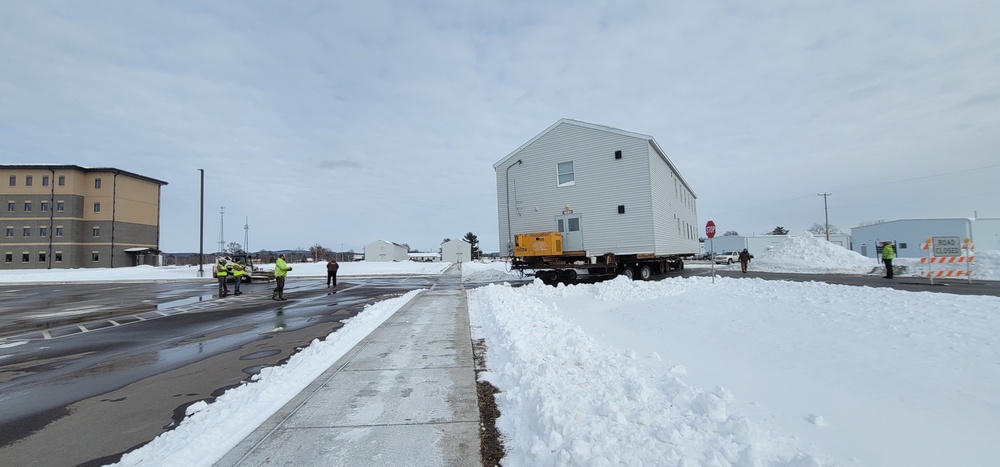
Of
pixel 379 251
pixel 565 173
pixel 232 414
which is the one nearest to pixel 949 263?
pixel 565 173

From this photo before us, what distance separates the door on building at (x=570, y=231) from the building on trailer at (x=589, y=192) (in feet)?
0.07

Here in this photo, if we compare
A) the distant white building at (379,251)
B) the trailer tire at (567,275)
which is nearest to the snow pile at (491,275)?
the trailer tire at (567,275)

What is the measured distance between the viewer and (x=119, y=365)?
262 inches

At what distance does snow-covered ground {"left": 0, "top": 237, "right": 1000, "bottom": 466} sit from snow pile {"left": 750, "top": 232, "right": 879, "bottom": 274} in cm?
1940

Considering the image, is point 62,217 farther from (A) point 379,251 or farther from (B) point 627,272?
(B) point 627,272

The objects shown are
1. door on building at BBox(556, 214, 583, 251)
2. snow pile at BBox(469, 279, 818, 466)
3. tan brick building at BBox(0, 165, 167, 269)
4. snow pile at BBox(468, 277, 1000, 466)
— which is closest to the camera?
snow pile at BBox(469, 279, 818, 466)

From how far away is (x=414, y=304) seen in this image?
41.8 feet

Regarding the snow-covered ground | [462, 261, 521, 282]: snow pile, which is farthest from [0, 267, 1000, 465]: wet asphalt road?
[462, 261, 521, 282]: snow pile

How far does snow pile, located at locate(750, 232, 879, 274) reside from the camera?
24.5 m

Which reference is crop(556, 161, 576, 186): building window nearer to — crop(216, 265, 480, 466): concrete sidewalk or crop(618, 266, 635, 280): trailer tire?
crop(618, 266, 635, 280): trailer tire

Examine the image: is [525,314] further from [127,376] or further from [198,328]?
[198,328]

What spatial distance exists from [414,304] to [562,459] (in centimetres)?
1029

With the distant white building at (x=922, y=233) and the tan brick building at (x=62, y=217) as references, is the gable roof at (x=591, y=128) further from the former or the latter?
the tan brick building at (x=62, y=217)

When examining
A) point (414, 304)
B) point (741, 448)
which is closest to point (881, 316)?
point (741, 448)
